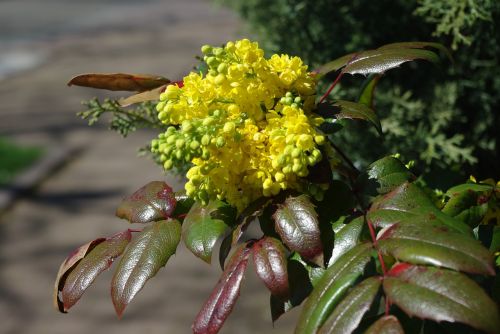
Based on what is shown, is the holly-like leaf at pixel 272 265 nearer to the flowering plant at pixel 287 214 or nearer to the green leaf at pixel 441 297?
the flowering plant at pixel 287 214

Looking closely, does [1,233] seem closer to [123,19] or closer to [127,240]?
[127,240]

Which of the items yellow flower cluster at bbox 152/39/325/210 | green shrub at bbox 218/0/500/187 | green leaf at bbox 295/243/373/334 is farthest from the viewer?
green shrub at bbox 218/0/500/187

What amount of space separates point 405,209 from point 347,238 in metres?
0.10

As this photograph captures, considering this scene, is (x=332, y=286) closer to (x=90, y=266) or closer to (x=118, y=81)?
(x=90, y=266)

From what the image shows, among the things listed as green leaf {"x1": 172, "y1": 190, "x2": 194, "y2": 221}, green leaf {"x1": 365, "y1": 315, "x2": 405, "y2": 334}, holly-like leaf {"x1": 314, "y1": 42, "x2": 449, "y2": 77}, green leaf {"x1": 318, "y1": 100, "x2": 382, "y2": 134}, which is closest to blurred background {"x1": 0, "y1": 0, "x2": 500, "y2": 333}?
holly-like leaf {"x1": 314, "y1": 42, "x2": 449, "y2": 77}

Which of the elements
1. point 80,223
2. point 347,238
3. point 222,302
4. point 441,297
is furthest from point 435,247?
point 80,223

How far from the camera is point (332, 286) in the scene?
96 centimetres

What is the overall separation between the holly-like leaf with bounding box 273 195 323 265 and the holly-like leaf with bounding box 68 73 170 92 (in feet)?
1.42

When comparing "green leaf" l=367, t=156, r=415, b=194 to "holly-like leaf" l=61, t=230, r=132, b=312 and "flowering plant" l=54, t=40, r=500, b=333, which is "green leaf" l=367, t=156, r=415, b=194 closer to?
"flowering plant" l=54, t=40, r=500, b=333

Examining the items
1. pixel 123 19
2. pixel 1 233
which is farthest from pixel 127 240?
pixel 123 19

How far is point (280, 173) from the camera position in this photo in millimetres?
1062

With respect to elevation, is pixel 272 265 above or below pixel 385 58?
below

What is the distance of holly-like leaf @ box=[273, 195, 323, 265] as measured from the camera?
103cm

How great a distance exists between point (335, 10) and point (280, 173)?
1.29 m
